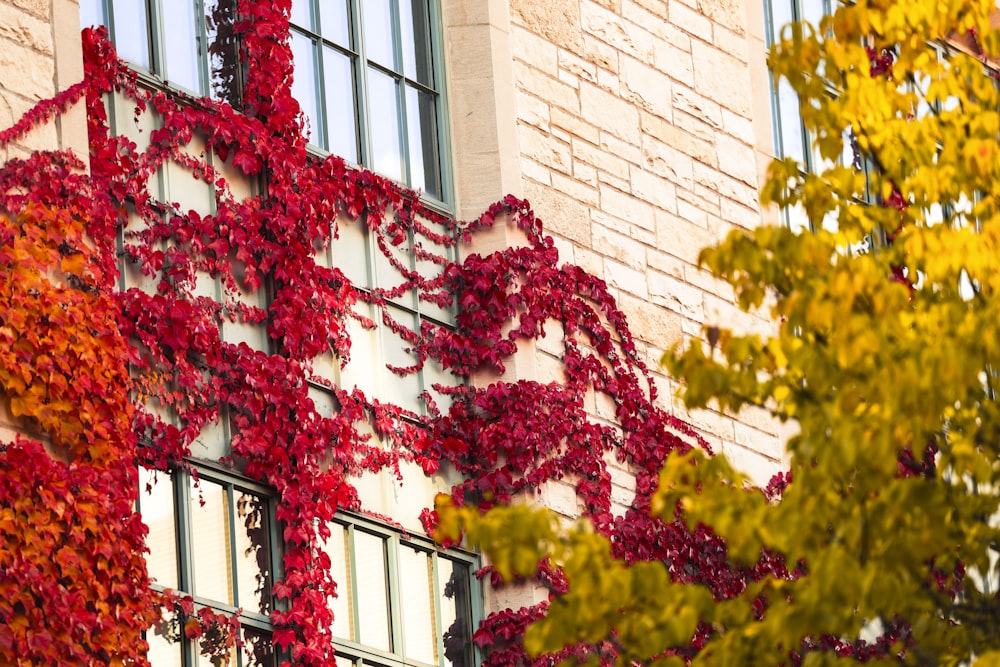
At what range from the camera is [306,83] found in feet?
44.9

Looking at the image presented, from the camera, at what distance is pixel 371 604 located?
12.7 meters

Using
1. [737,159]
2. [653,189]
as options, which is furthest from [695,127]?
[653,189]

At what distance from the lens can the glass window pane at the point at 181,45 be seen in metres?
12.7

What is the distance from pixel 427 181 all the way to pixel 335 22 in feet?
4.33

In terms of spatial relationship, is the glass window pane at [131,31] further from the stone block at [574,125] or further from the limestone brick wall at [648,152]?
the stone block at [574,125]

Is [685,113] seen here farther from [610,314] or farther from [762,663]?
[762,663]

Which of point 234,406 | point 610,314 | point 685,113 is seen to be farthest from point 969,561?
point 685,113

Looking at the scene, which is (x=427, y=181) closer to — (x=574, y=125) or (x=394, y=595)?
(x=574, y=125)

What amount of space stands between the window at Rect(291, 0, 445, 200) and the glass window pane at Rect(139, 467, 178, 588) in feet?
10.1

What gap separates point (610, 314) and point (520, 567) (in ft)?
23.8

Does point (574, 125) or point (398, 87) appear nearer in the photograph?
point (398, 87)

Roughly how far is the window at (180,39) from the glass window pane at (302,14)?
22.4 inches

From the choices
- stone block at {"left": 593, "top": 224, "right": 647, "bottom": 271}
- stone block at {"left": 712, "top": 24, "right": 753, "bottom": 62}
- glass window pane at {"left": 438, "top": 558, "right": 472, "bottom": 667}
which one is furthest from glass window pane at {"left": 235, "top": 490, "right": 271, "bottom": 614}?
stone block at {"left": 712, "top": 24, "right": 753, "bottom": 62}

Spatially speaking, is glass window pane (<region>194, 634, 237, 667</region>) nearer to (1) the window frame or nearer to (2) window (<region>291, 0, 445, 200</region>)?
(1) the window frame
